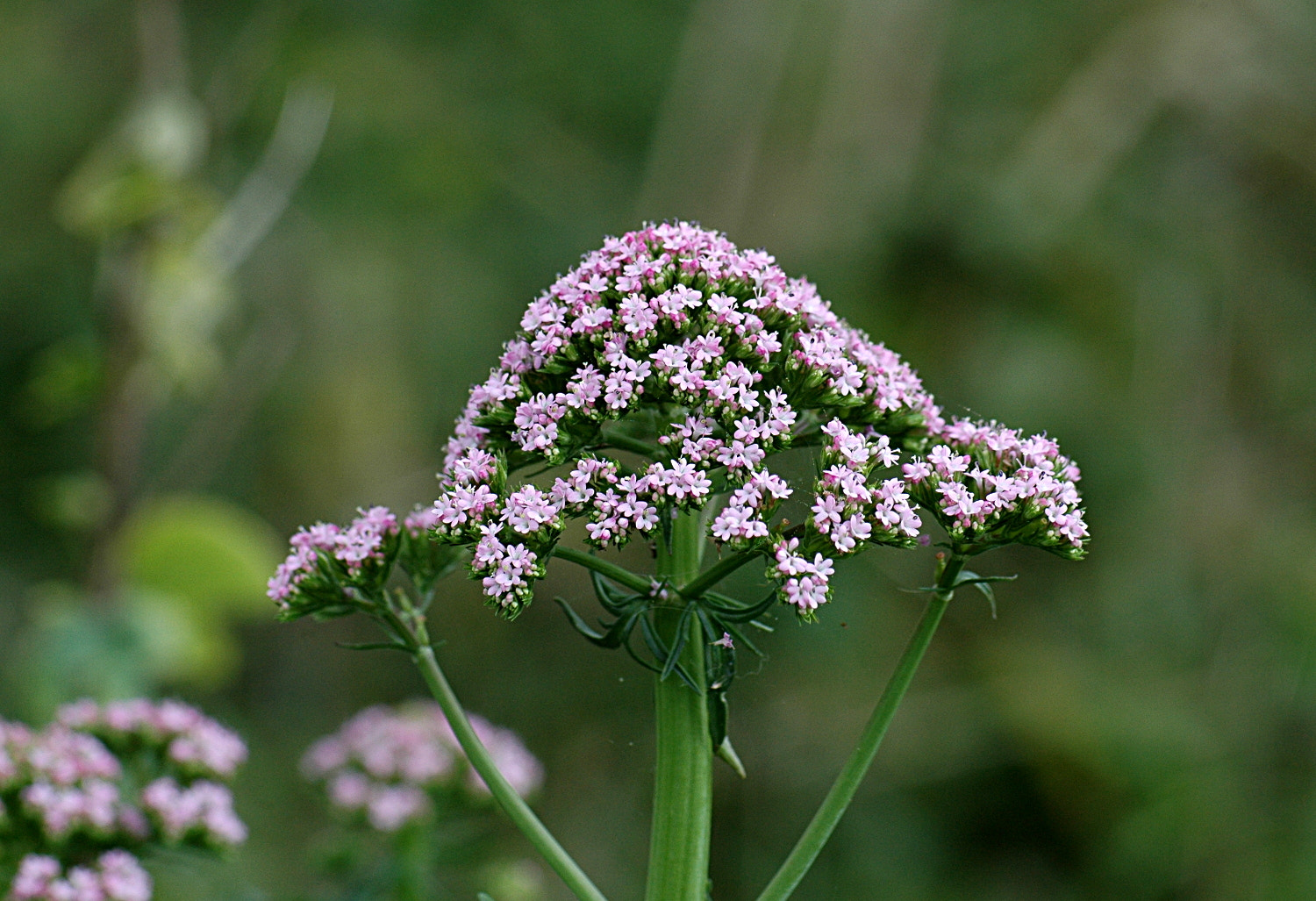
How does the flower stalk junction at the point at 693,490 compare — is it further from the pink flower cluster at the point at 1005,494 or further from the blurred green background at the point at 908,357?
the blurred green background at the point at 908,357

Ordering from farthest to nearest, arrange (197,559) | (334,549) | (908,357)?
(908,357)
(197,559)
(334,549)

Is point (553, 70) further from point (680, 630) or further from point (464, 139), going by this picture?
point (680, 630)

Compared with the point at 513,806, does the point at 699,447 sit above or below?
above

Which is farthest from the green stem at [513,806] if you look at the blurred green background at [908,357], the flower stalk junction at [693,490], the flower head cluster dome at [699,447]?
the blurred green background at [908,357]

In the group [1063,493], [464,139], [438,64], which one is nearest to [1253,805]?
[1063,493]

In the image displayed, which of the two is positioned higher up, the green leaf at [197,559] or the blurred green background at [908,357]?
the blurred green background at [908,357]

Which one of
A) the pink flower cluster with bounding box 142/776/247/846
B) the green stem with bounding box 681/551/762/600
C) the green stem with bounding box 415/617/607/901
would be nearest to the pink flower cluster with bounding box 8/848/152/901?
the pink flower cluster with bounding box 142/776/247/846

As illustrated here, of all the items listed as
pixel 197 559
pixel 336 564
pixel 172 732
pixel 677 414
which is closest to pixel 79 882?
pixel 172 732

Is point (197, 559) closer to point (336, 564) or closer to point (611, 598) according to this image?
point (336, 564)
